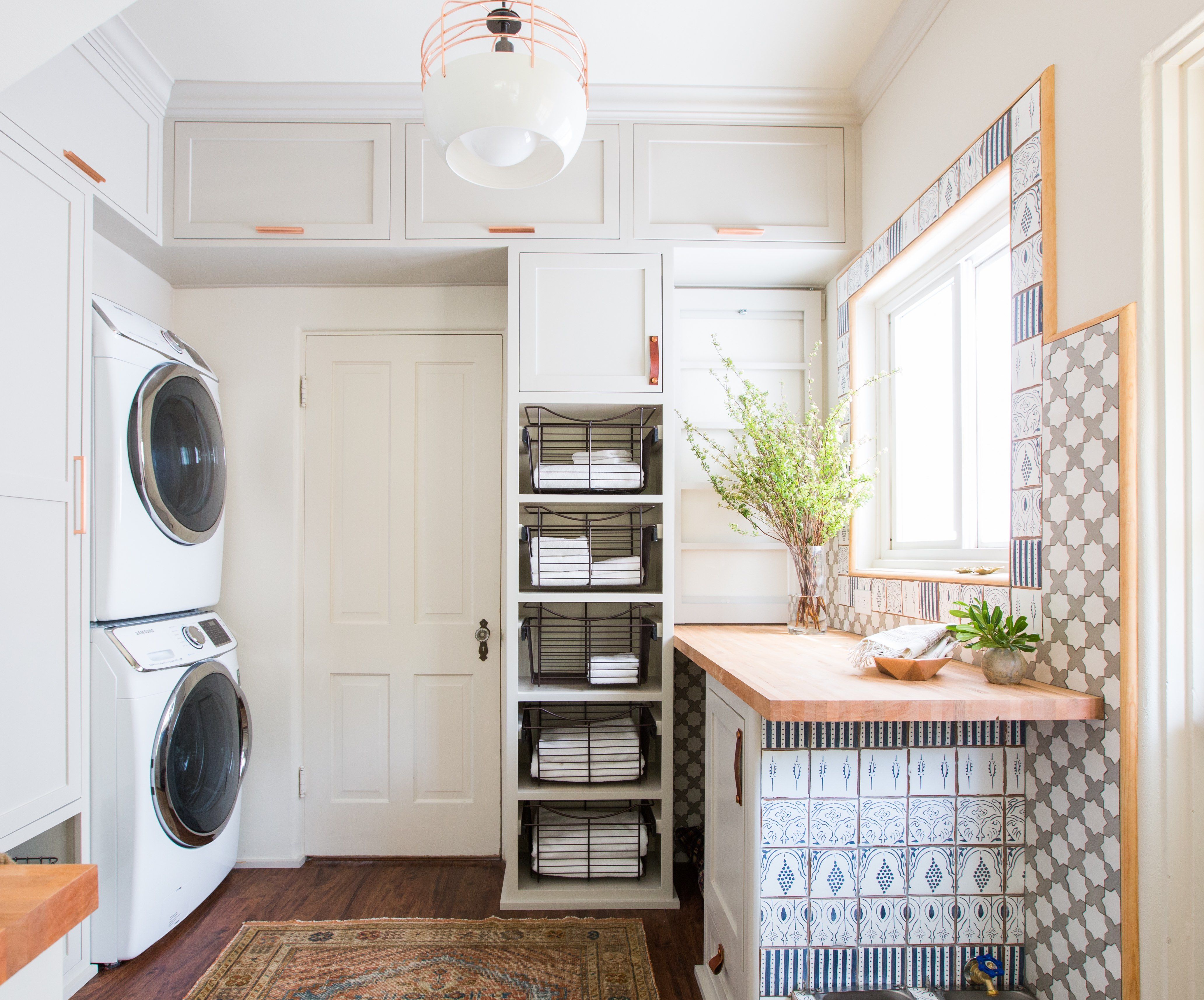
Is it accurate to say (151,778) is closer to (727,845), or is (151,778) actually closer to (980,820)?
(727,845)

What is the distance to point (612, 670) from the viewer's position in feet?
8.19

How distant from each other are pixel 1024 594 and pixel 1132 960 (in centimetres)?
65

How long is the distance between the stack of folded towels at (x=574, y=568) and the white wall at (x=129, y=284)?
149cm

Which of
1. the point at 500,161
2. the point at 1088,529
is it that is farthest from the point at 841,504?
the point at 500,161

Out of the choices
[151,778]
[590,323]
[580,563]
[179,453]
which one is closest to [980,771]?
[580,563]

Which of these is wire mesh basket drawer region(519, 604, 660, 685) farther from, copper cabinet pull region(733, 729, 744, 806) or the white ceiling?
the white ceiling

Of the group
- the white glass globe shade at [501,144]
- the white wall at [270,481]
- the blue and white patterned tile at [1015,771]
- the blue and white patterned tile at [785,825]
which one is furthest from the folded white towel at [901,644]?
the white wall at [270,481]

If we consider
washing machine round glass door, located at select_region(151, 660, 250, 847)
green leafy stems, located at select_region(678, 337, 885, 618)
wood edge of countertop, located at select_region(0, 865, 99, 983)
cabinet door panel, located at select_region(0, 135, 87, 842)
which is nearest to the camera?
wood edge of countertop, located at select_region(0, 865, 99, 983)

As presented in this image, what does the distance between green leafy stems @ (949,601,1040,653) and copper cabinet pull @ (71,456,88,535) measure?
2099 millimetres

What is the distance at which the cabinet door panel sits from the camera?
1748mm

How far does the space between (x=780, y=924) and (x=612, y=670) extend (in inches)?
42.3

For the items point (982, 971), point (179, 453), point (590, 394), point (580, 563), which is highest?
point (590, 394)

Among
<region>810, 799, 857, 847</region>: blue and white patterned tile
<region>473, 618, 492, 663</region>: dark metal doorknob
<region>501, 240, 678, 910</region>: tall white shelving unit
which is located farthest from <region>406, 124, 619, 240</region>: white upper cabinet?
<region>810, 799, 857, 847</region>: blue and white patterned tile

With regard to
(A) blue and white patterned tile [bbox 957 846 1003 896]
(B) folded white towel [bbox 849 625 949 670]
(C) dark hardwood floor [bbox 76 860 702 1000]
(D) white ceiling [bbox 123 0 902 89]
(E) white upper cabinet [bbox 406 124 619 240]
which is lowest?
(C) dark hardwood floor [bbox 76 860 702 1000]
